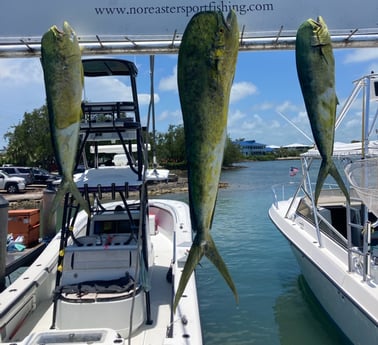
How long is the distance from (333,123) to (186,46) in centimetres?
77

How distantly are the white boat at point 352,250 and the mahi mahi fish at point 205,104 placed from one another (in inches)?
86.5

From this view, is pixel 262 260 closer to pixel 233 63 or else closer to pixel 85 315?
pixel 85 315

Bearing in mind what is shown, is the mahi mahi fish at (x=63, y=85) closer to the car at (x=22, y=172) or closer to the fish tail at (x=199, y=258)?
the fish tail at (x=199, y=258)

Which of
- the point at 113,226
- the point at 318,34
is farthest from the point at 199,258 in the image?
the point at 113,226

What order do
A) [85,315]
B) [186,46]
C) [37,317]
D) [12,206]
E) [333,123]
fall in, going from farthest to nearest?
1. [12,206]
2. [37,317]
3. [85,315]
4. [333,123]
5. [186,46]

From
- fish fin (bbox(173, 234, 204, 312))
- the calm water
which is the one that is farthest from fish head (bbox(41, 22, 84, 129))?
the calm water

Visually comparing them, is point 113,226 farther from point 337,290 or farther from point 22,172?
point 22,172

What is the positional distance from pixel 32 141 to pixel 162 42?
39657 millimetres

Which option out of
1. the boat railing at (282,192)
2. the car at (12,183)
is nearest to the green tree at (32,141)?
the car at (12,183)

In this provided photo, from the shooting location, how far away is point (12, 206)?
2161cm

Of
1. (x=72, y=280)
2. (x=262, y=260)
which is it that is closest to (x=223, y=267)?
(x=72, y=280)

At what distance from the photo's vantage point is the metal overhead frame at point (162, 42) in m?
2.96

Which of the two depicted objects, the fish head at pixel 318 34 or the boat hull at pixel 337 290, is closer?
the fish head at pixel 318 34

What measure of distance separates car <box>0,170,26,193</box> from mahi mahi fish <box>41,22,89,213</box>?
25.8 metres
